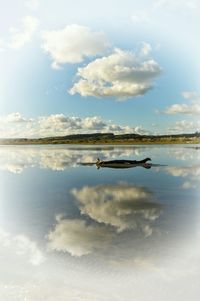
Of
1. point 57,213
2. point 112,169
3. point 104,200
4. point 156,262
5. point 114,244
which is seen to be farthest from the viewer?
point 112,169

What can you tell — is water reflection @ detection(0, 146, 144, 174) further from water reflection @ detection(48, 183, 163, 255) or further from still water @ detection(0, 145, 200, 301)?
still water @ detection(0, 145, 200, 301)

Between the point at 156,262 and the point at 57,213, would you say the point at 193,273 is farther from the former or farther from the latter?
the point at 57,213

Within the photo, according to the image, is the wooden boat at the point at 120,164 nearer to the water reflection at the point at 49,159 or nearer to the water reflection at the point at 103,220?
the water reflection at the point at 49,159

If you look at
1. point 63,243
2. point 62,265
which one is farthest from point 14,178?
point 62,265

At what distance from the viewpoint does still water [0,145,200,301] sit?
6215 millimetres

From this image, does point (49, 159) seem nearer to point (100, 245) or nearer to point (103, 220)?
point (103, 220)

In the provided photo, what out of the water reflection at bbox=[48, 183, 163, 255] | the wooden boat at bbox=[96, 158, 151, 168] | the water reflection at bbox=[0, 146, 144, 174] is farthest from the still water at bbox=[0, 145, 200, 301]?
the wooden boat at bbox=[96, 158, 151, 168]

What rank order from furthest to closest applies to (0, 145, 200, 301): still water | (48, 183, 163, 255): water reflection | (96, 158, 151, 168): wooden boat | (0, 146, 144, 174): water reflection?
1. (96, 158, 151, 168): wooden boat
2. (0, 146, 144, 174): water reflection
3. (48, 183, 163, 255): water reflection
4. (0, 145, 200, 301): still water

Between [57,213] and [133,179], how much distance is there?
26.5 feet

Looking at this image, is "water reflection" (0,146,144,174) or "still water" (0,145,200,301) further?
"water reflection" (0,146,144,174)

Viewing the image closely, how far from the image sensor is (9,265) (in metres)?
6.95

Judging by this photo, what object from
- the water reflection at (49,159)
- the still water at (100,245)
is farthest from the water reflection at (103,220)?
the water reflection at (49,159)

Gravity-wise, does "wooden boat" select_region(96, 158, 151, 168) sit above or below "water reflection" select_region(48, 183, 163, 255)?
above

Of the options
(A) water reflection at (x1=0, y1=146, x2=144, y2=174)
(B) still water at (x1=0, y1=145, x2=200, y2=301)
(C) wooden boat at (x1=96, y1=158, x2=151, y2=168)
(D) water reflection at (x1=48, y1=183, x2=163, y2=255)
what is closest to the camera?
(B) still water at (x1=0, y1=145, x2=200, y2=301)
